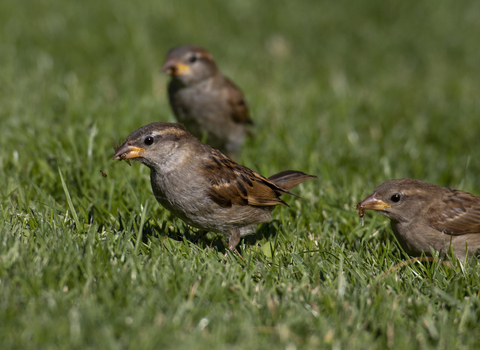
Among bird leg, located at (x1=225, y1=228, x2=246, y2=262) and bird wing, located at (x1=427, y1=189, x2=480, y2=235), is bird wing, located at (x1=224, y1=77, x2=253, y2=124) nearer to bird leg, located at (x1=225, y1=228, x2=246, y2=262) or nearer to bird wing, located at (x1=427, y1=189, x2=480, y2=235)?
bird leg, located at (x1=225, y1=228, x2=246, y2=262)

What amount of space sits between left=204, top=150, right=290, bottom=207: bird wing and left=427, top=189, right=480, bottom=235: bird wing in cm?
132

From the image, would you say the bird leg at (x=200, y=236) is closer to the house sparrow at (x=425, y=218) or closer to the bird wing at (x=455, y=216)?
the house sparrow at (x=425, y=218)

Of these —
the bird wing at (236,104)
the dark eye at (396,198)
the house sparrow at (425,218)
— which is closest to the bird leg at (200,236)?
the house sparrow at (425,218)

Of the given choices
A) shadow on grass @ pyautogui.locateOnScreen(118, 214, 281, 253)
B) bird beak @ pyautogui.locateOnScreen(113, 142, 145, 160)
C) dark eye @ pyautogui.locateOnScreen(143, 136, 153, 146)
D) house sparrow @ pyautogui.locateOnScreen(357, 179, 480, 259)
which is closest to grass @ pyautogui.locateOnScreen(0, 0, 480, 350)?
shadow on grass @ pyautogui.locateOnScreen(118, 214, 281, 253)

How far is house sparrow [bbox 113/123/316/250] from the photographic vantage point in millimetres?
4172

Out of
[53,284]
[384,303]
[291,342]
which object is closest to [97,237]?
[53,284]

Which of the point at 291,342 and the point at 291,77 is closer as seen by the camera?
the point at 291,342

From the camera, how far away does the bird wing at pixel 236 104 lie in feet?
24.3

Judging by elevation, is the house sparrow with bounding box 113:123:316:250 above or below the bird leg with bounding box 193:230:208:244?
above

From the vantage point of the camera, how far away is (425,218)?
4.64 meters

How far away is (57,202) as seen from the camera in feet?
16.2

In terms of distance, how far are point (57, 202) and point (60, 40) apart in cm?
630

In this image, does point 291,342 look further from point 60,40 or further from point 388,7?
point 388,7

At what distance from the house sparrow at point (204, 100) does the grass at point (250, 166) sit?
1.29 ft
